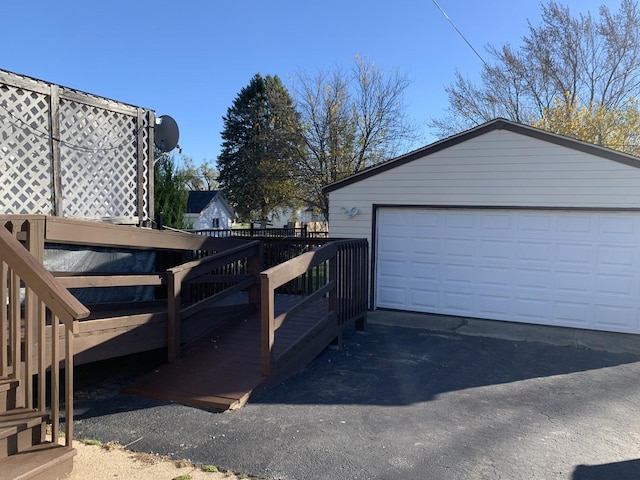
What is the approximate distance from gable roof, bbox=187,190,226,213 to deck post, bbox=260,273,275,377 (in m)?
31.1

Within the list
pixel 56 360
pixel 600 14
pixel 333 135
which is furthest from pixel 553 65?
pixel 56 360

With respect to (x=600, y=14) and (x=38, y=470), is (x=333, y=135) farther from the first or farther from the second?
(x=38, y=470)

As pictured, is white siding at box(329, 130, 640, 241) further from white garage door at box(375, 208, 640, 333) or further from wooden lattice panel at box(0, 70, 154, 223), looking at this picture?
wooden lattice panel at box(0, 70, 154, 223)

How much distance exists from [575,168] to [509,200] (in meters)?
1.10

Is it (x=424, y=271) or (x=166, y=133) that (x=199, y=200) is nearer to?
(x=166, y=133)

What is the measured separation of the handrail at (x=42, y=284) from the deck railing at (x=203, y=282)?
7.18 ft

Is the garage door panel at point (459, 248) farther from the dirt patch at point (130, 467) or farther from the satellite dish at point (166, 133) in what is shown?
the dirt patch at point (130, 467)

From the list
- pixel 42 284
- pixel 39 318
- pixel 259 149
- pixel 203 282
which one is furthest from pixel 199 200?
pixel 42 284

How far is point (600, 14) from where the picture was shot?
1983 centimetres

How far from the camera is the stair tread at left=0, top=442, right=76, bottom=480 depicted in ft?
8.63

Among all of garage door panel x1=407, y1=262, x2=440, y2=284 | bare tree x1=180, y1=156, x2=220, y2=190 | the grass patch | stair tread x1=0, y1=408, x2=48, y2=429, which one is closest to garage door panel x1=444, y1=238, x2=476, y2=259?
garage door panel x1=407, y1=262, x2=440, y2=284

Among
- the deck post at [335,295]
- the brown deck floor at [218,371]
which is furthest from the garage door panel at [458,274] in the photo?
the brown deck floor at [218,371]

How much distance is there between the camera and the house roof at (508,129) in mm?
7383

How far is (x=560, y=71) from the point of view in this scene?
67.9 ft
